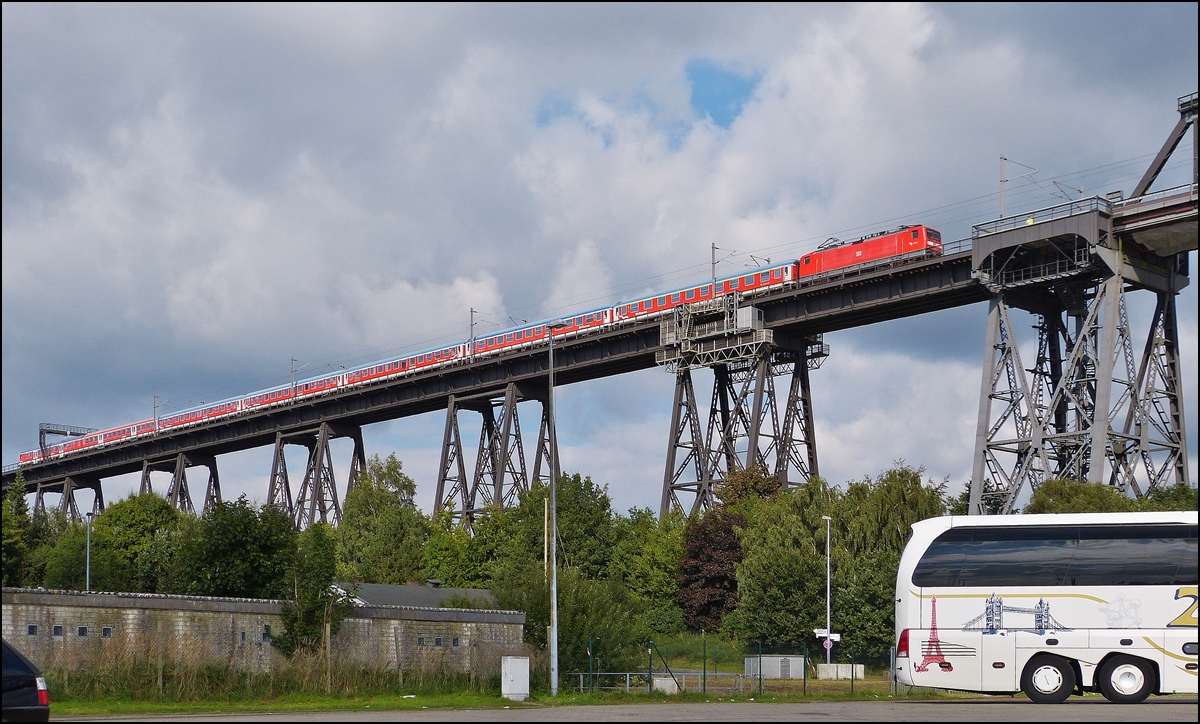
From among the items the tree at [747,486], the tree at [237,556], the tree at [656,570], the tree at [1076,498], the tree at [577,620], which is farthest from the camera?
the tree at [747,486]

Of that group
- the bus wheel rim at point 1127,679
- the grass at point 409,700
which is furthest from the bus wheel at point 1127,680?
the grass at point 409,700

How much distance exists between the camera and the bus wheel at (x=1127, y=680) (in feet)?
105

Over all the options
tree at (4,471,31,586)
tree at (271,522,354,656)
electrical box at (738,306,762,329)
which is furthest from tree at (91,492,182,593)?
tree at (271,522,354,656)

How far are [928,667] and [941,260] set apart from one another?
33113 millimetres

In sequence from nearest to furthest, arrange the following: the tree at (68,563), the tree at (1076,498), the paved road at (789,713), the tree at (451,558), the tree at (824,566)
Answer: the paved road at (789,713) → the tree at (1076,498) → the tree at (824,566) → the tree at (68,563) → the tree at (451,558)

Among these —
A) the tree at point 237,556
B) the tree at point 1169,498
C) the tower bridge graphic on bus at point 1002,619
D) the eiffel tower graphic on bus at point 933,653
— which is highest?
the tree at point 1169,498

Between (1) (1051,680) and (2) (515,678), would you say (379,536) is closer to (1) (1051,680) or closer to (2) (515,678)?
(2) (515,678)

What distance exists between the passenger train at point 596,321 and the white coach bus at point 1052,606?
109 feet

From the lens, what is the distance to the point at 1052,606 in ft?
108

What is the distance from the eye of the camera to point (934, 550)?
34.3m

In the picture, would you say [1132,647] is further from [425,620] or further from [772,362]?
[772,362]

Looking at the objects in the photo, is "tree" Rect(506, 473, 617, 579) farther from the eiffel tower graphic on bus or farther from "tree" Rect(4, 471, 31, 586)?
the eiffel tower graphic on bus

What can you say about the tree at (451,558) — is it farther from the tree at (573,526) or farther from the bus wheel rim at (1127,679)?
the bus wheel rim at (1127,679)

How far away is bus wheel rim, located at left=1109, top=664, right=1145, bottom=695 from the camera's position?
32031 millimetres
